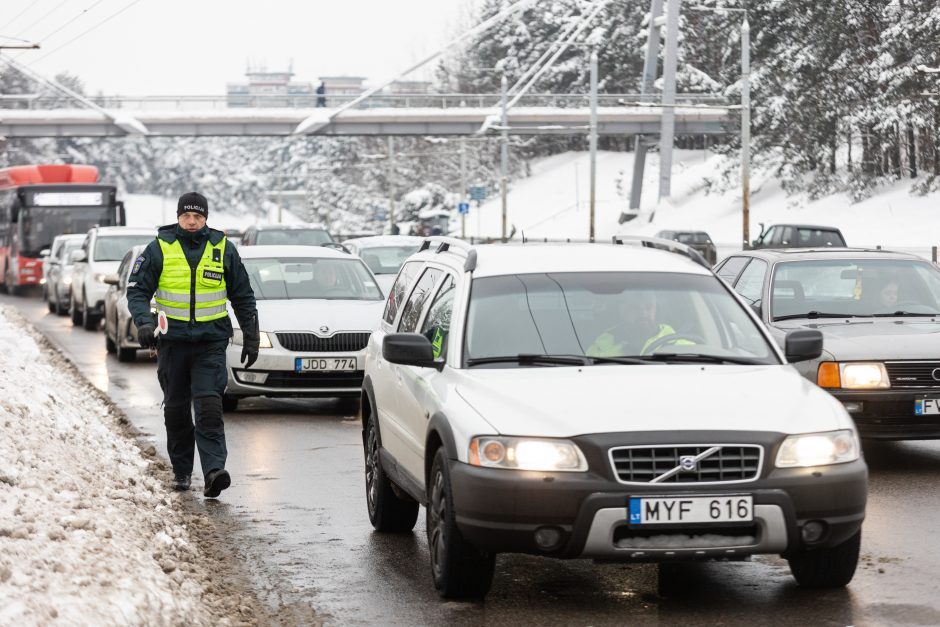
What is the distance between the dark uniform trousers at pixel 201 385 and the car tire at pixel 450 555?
123 inches

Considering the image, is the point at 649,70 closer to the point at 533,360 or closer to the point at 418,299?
the point at 418,299

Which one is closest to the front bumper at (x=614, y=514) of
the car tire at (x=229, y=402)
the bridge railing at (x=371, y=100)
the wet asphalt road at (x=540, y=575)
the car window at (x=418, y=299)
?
the wet asphalt road at (x=540, y=575)

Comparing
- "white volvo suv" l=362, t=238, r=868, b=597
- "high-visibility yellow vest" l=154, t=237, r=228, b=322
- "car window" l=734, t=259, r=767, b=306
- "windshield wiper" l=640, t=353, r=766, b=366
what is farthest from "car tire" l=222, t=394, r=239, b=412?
"windshield wiper" l=640, t=353, r=766, b=366

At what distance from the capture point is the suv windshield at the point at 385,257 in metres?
27.3

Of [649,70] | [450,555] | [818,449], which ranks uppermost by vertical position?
[649,70]

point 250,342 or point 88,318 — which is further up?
point 250,342

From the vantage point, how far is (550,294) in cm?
766

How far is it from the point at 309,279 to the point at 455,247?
8.54 metres

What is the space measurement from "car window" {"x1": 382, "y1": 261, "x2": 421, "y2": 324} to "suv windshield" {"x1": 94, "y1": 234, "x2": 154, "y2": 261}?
19.7 meters

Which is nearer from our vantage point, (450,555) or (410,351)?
(450,555)

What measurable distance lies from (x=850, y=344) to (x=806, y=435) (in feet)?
15.7

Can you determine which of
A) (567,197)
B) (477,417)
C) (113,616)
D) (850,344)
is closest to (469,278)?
(477,417)

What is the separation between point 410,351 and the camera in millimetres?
7344

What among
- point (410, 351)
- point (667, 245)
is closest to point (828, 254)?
point (667, 245)
